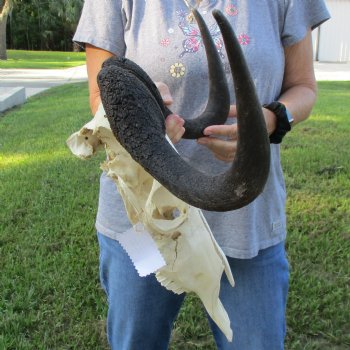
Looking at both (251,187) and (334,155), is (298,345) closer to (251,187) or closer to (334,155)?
(251,187)

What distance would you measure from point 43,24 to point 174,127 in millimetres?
40291

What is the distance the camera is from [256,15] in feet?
5.17

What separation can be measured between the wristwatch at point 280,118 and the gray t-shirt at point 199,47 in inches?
4.4

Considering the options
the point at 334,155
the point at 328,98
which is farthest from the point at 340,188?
the point at 328,98

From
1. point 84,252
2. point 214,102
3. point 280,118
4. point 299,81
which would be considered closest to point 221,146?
point 214,102

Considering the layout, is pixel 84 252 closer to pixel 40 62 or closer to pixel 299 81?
pixel 299 81

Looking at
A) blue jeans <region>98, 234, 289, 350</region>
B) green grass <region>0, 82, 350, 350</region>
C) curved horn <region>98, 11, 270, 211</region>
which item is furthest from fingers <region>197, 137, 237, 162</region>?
green grass <region>0, 82, 350, 350</region>

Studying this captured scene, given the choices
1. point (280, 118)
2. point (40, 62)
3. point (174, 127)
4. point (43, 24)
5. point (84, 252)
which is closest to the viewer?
point (174, 127)

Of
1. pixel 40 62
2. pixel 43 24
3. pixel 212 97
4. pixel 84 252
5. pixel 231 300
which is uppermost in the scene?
pixel 212 97

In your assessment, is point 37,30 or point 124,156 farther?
point 37,30

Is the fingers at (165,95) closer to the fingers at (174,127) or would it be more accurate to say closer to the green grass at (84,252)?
the fingers at (174,127)

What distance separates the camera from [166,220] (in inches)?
50.5

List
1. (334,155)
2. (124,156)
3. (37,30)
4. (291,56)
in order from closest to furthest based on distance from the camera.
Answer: (124,156), (291,56), (334,155), (37,30)

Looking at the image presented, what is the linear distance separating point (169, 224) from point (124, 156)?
0.64 ft
